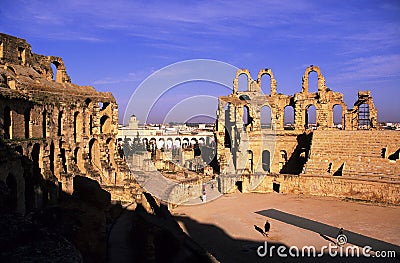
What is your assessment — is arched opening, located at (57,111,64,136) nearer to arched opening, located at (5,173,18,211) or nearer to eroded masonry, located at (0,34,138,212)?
eroded masonry, located at (0,34,138,212)

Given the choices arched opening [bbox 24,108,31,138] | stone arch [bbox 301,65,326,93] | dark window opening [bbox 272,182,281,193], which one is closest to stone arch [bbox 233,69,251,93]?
stone arch [bbox 301,65,326,93]

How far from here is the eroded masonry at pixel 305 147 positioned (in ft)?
71.7

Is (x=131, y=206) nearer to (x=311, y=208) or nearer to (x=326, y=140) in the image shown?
(x=311, y=208)

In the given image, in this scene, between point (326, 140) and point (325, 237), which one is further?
point (326, 140)

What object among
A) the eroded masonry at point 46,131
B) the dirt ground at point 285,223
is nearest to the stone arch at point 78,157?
the eroded masonry at point 46,131

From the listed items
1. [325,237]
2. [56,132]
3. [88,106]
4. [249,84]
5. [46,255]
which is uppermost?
[249,84]

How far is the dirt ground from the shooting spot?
14.2 m

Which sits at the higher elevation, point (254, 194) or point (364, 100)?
point (364, 100)

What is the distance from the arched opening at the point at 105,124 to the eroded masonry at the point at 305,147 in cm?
860

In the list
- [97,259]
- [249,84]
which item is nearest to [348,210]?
[97,259]

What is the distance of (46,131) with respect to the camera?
2003cm

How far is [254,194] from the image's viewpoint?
938 inches

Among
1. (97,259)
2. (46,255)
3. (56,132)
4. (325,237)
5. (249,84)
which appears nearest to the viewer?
(46,255)

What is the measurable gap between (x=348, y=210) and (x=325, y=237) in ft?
15.4
